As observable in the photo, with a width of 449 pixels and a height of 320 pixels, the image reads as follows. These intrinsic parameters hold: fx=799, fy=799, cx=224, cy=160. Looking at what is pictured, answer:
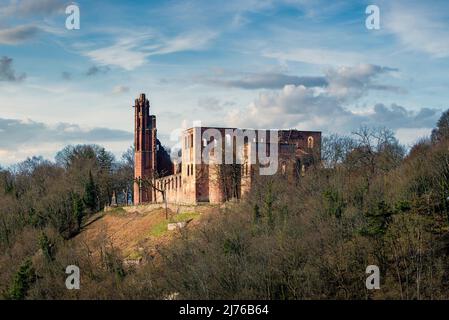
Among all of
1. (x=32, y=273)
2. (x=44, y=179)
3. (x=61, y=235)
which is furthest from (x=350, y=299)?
(x=44, y=179)

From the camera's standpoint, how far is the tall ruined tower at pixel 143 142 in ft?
225

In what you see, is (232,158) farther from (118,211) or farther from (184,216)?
(118,211)

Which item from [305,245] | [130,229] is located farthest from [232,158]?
[305,245]

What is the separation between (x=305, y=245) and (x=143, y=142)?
3617 cm

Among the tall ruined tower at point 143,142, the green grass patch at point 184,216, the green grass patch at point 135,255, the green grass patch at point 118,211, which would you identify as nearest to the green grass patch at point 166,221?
the green grass patch at point 184,216

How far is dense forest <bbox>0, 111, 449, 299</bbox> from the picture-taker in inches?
1244

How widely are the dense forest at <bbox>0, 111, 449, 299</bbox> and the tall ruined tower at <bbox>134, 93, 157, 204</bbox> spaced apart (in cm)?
1014

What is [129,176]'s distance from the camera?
76.1m

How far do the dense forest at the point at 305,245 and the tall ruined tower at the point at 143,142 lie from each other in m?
10.1

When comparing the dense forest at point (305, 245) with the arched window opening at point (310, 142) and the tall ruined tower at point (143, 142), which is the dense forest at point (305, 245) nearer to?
the arched window opening at point (310, 142)

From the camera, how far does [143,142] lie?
68938 mm

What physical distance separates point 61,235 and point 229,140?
48.8 ft

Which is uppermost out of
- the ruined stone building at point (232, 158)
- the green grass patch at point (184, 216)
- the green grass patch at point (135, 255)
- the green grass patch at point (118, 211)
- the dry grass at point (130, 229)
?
the ruined stone building at point (232, 158)
